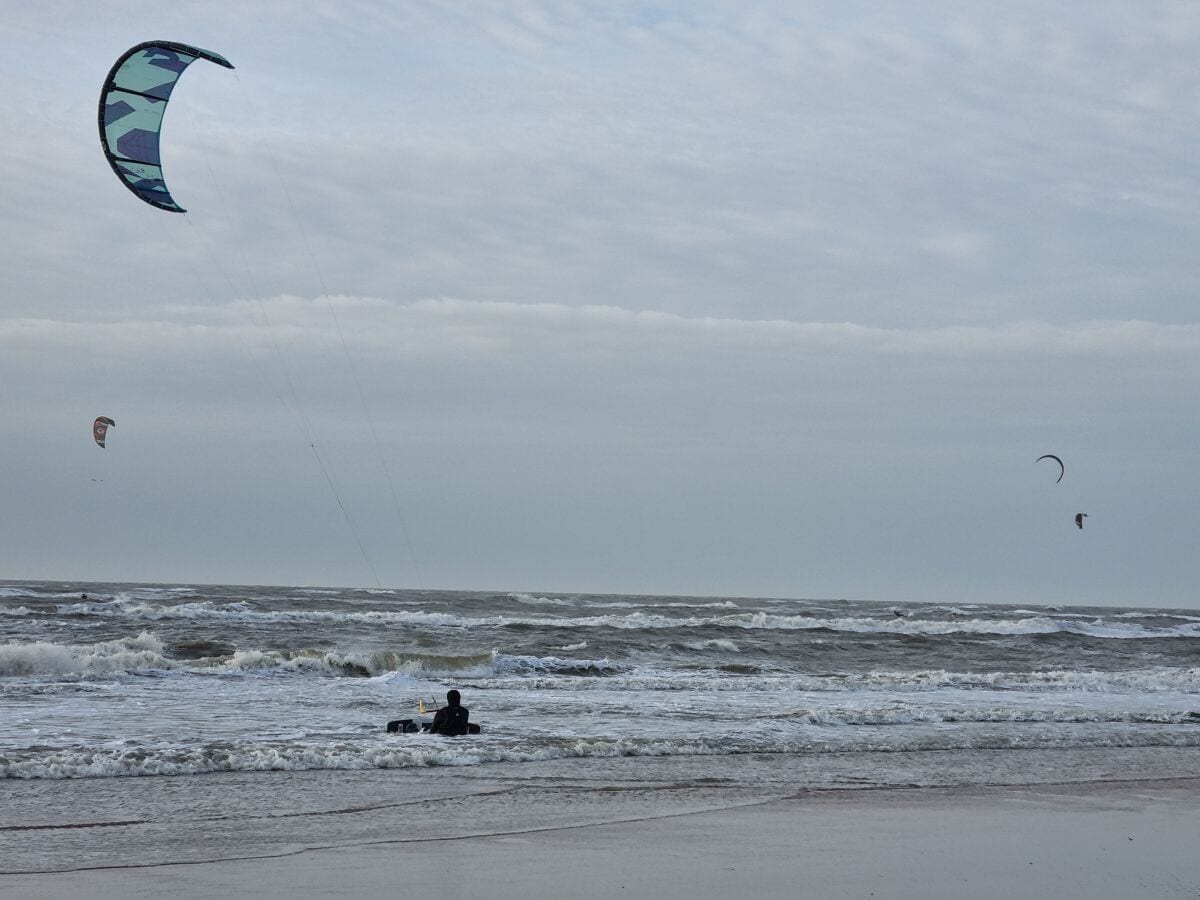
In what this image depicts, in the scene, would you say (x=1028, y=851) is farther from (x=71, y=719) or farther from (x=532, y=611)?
(x=532, y=611)

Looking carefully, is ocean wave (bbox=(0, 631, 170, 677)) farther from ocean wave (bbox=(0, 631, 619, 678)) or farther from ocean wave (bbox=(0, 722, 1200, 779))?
ocean wave (bbox=(0, 722, 1200, 779))

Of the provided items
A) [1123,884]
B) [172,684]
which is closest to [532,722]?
[172,684]

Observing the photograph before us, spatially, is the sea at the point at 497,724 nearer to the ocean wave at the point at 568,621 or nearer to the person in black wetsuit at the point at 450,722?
the person in black wetsuit at the point at 450,722

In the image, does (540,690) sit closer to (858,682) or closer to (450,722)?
(450,722)

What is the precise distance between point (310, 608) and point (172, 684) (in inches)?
804

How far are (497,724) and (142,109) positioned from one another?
24.8ft

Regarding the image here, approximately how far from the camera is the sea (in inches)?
345

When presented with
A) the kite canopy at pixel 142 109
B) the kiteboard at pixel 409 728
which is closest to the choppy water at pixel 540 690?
the kiteboard at pixel 409 728

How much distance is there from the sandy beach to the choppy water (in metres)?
2.00

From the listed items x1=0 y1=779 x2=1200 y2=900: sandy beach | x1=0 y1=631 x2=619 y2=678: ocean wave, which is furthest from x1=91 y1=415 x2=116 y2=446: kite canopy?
x1=0 y1=779 x2=1200 y2=900: sandy beach

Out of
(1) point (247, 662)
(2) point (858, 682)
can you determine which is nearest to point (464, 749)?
(1) point (247, 662)

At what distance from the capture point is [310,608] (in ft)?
121

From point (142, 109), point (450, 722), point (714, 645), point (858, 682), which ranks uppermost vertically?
point (142, 109)

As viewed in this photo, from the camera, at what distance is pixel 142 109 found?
40.8 feet
